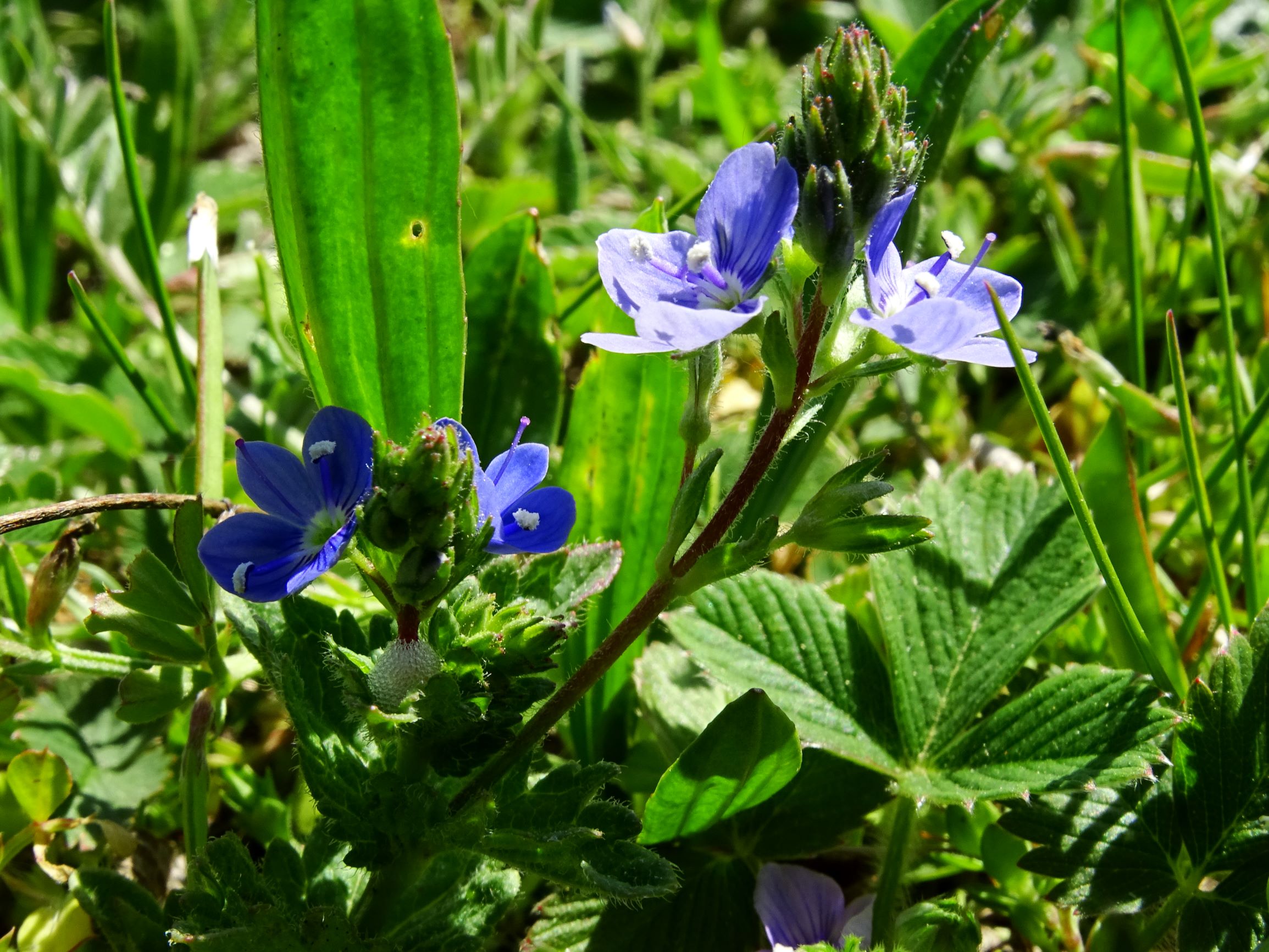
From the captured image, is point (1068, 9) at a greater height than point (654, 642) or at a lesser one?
greater

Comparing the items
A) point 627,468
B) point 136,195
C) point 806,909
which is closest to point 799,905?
point 806,909

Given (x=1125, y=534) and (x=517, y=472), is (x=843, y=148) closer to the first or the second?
(x=517, y=472)

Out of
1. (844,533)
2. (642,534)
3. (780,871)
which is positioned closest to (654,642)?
(642,534)

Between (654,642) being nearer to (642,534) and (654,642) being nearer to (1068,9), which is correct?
(642,534)

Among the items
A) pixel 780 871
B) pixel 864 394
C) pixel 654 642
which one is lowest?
pixel 780 871

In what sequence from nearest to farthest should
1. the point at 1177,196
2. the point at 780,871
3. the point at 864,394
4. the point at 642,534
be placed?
the point at 780,871
the point at 642,534
the point at 864,394
the point at 1177,196

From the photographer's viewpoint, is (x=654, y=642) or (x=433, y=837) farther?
(x=654, y=642)

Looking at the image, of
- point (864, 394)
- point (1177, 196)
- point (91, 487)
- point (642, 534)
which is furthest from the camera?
point (1177, 196)

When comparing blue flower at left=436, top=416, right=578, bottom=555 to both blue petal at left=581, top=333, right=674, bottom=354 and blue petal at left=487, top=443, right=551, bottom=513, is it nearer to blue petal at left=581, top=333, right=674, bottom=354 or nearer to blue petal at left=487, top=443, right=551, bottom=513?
blue petal at left=487, top=443, right=551, bottom=513
